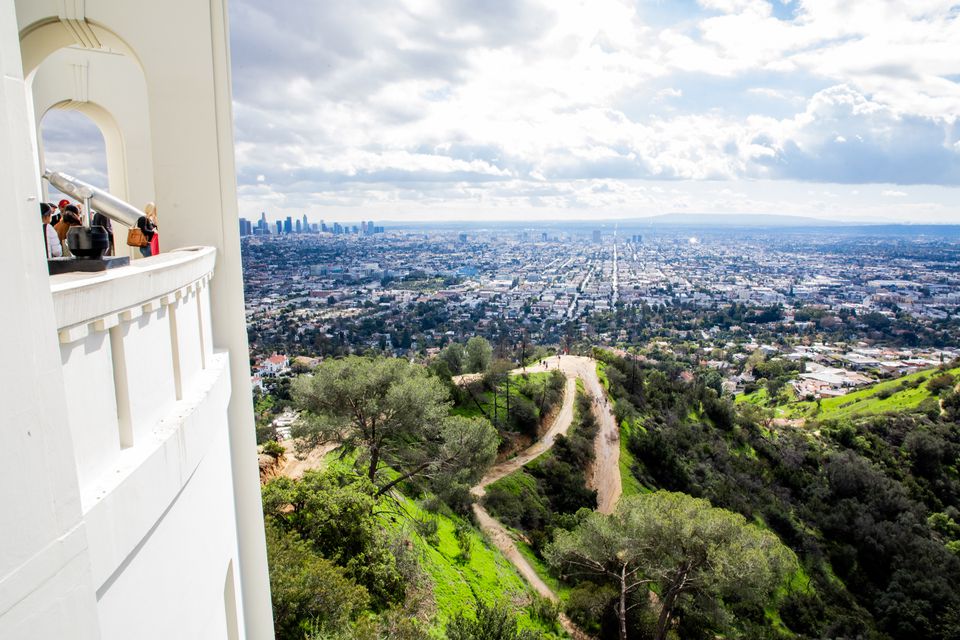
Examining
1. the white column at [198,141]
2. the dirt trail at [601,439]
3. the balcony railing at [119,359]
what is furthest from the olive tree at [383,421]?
the balcony railing at [119,359]

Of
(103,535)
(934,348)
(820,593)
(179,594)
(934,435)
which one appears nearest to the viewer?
(103,535)

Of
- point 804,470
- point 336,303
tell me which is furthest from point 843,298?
point 336,303

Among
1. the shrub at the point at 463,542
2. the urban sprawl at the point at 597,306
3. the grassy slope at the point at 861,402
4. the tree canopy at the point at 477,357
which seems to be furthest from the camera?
the urban sprawl at the point at 597,306

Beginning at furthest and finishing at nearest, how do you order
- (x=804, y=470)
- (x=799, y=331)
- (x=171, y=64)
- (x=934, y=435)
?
(x=799, y=331)
(x=934, y=435)
(x=804, y=470)
(x=171, y=64)

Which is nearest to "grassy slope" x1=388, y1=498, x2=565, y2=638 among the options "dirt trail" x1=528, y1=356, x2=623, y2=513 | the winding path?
the winding path

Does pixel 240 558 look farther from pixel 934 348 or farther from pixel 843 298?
pixel 843 298

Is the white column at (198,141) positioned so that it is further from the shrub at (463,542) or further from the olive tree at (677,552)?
the olive tree at (677,552)

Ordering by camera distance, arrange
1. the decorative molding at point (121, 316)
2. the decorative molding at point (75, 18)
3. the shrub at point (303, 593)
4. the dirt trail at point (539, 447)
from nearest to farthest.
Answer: the decorative molding at point (121, 316) < the decorative molding at point (75, 18) < the shrub at point (303, 593) < the dirt trail at point (539, 447)

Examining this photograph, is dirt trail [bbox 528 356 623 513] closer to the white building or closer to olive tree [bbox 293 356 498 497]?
olive tree [bbox 293 356 498 497]
